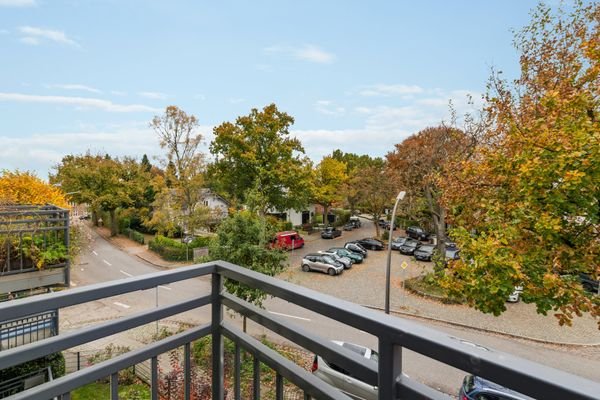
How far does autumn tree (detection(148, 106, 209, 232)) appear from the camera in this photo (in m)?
20.1

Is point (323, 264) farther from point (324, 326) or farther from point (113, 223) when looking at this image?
point (113, 223)

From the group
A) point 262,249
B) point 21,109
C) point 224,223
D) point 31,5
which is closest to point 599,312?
point 262,249

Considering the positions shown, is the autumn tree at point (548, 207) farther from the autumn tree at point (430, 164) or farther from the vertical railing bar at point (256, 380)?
the autumn tree at point (430, 164)

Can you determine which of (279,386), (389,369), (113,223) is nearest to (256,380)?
(279,386)

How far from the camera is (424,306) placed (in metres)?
13.7

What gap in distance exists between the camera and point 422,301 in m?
14.2

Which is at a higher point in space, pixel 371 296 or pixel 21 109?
pixel 21 109

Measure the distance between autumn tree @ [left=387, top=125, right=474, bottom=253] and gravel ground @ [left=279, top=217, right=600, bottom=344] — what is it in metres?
2.86

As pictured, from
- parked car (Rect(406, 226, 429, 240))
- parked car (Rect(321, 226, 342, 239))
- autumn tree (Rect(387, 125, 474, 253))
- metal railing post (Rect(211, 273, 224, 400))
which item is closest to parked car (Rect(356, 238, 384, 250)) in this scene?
parked car (Rect(321, 226, 342, 239))

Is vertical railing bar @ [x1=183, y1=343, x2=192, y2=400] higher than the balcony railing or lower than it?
lower

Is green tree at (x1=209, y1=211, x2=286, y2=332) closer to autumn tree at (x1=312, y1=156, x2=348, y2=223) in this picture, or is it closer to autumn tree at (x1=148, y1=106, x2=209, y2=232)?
autumn tree at (x1=148, y1=106, x2=209, y2=232)

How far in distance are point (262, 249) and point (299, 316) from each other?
160 inches

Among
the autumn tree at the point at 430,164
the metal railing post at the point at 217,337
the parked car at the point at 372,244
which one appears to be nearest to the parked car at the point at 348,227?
the parked car at the point at 372,244

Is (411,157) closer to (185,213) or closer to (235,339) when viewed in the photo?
(185,213)
